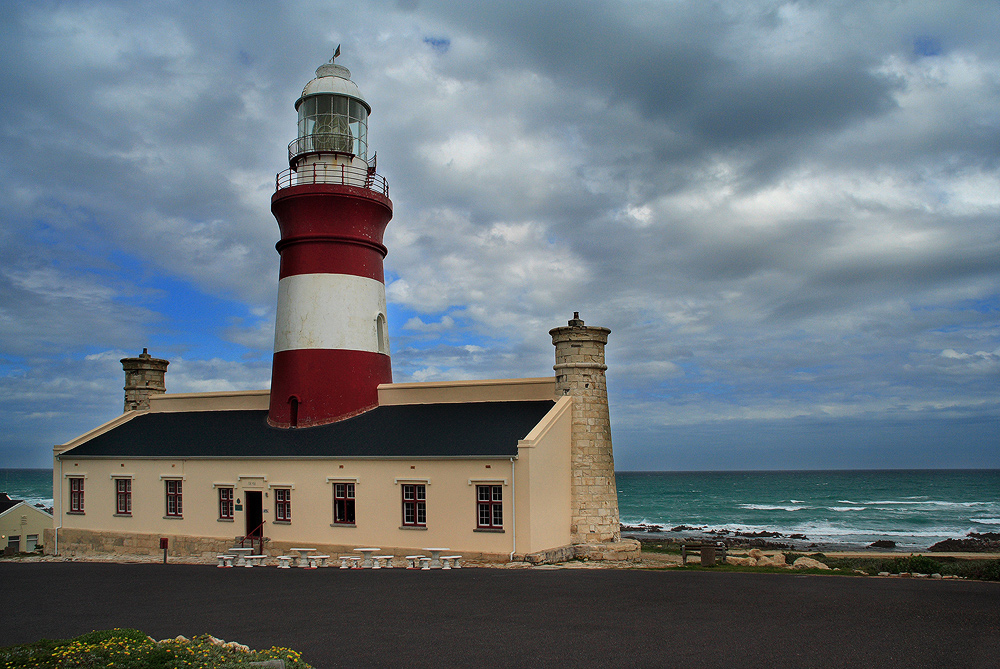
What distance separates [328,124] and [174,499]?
38.6 feet

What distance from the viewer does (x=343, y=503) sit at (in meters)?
19.0

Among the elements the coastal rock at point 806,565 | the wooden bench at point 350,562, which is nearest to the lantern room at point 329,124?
the wooden bench at point 350,562

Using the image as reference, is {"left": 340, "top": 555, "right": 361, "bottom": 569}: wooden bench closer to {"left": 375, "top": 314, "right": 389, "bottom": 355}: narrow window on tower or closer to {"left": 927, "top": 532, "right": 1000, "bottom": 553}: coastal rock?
{"left": 375, "top": 314, "right": 389, "bottom": 355}: narrow window on tower

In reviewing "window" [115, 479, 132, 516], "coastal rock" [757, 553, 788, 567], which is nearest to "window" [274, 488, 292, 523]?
"window" [115, 479, 132, 516]

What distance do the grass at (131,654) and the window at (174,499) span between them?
1368 centimetres

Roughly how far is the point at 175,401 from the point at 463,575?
15.0 m

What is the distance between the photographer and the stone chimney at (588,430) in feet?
61.3

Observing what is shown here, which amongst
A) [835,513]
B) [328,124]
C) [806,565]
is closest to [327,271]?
[328,124]

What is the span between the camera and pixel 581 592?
492 inches

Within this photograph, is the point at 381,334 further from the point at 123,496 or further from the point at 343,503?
the point at 123,496

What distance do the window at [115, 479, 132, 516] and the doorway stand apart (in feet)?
14.8

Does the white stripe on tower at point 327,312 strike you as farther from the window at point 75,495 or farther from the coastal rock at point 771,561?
the coastal rock at point 771,561

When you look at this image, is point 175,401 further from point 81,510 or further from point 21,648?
point 21,648

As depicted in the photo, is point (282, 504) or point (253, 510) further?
point (253, 510)
